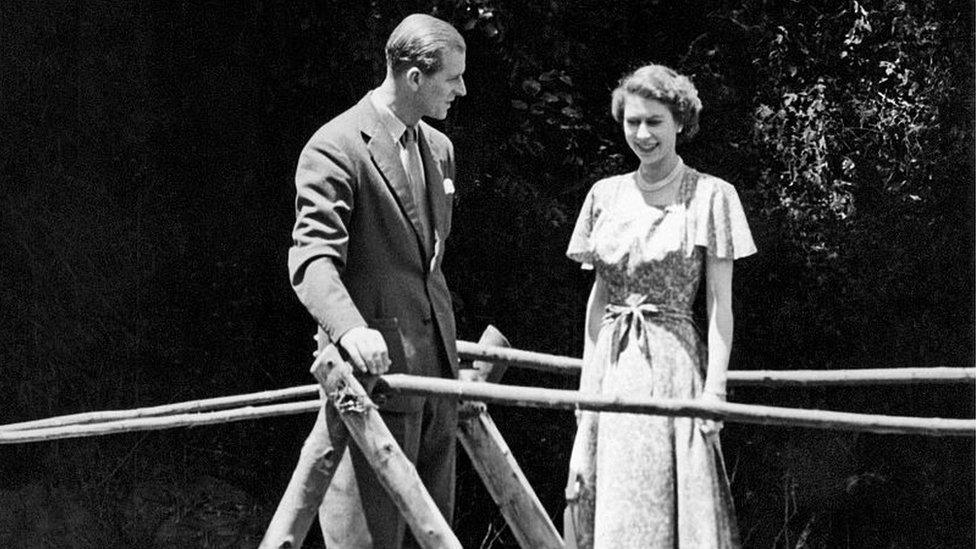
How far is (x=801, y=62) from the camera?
1050 centimetres

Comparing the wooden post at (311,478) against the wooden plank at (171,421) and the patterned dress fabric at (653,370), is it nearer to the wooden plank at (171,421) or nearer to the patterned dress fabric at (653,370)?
the wooden plank at (171,421)

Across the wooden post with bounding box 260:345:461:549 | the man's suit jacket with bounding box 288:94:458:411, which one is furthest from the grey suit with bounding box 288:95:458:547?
the wooden post with bounding box 260:345:461:549

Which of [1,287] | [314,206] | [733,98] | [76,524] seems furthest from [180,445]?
[314,206]

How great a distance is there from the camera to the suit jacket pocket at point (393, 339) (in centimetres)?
557

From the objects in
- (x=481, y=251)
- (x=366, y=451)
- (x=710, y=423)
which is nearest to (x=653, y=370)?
(x=710, y=423)

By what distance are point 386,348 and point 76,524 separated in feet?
18.9

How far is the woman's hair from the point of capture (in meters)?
5.45

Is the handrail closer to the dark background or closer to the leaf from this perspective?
the leaf

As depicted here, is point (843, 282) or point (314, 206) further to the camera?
point (843, 282)

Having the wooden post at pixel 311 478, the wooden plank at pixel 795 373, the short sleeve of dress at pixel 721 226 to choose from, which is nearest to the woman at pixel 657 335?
the short sleeve of dress at pixel 721 226

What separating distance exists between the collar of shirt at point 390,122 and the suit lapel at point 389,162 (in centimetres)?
1

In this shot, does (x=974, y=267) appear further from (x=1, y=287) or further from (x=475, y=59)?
(x=1, y=287)

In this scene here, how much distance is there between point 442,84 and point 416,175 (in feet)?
1.02

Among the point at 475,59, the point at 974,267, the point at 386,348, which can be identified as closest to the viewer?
the point at 386,348
